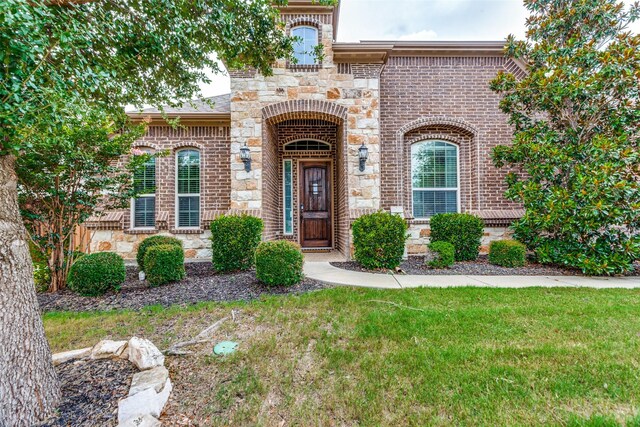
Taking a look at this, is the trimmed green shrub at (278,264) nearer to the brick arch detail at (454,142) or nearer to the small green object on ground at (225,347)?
the small green object on ground at (225,347)

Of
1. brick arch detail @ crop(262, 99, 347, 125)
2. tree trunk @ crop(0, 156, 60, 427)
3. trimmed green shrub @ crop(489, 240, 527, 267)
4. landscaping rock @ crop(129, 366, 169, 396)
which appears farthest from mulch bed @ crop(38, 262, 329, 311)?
trimmed green shrub @ crop(489, 240, 527, 267)

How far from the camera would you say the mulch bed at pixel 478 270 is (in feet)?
15.4

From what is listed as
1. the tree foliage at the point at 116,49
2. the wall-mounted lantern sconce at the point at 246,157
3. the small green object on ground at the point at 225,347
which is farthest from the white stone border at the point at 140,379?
the wall-mounted lantern sconce at the point at 246,157

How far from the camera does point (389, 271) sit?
4.78 metres

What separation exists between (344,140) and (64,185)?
15.5ft

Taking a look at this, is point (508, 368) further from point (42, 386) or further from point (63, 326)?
point (63, 326)

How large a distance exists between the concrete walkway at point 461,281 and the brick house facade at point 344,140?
1.48 m

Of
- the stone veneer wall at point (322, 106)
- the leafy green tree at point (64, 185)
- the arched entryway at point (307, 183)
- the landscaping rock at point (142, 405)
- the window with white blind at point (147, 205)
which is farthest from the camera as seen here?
the arched entryway at point (307, 183)

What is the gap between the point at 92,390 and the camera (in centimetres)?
178

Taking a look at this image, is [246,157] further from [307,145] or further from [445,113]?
[445,113]

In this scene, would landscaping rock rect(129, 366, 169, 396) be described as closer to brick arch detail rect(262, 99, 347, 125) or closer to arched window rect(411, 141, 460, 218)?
brick arch detail rect(262, 99, 347, 125)

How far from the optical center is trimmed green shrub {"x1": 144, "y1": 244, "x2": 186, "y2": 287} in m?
4.08

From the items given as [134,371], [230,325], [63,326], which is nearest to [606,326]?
[230,325]

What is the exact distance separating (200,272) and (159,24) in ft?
12.7
